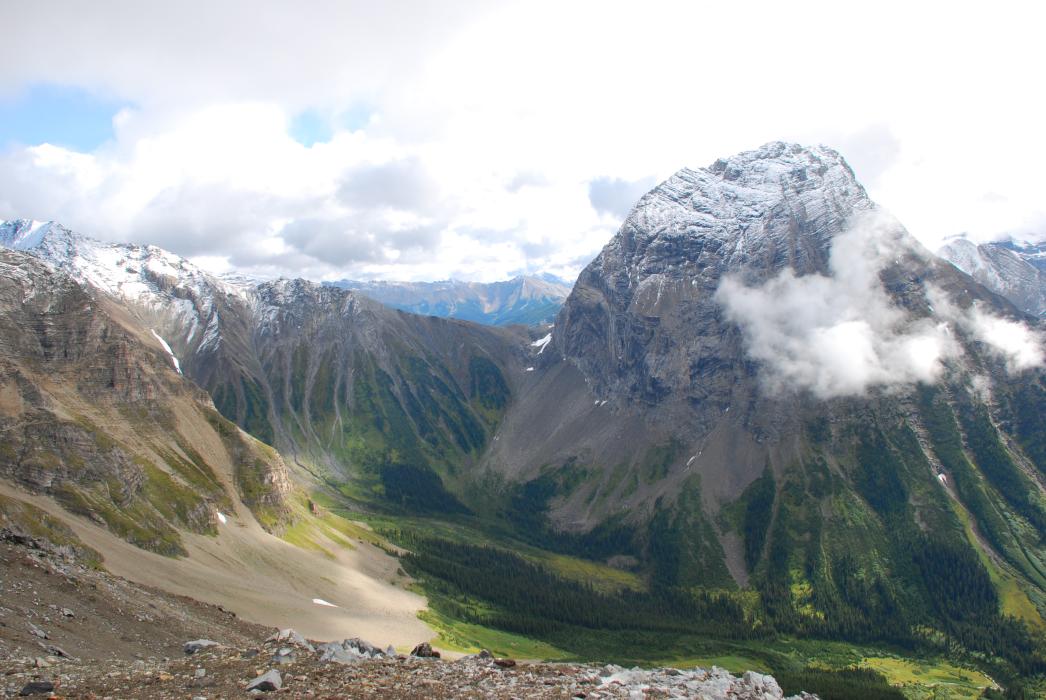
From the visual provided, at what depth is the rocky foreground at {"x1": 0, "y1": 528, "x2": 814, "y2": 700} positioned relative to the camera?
30.9 metres

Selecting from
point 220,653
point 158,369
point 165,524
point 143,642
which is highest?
point 158,369

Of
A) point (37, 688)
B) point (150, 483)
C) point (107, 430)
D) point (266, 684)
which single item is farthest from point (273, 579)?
point (266, 684)

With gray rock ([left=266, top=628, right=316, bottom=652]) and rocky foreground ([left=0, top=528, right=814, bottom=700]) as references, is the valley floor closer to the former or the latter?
rocky foreground ([left=0, top=528, right=814, bottom=700])

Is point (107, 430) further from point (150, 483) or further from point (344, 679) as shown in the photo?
point (344, 679)

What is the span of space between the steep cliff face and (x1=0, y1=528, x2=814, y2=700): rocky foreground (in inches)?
2911

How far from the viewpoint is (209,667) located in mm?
35375

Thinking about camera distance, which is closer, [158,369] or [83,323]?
[83,323]

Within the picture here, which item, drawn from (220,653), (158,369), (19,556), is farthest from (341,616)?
(158,369)

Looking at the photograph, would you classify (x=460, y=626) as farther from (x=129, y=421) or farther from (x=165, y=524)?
(x=129, y=421)

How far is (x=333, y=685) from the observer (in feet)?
102

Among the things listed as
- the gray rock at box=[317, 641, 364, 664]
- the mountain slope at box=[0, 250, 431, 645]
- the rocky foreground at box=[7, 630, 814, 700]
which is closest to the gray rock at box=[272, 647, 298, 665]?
the rocky foreground at box=[7, 630, 814, 700]

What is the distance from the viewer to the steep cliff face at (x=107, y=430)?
121 meters

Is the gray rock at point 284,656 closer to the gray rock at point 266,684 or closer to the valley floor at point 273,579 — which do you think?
the gray rock at point 266,684

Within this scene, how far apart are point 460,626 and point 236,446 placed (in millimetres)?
81967
